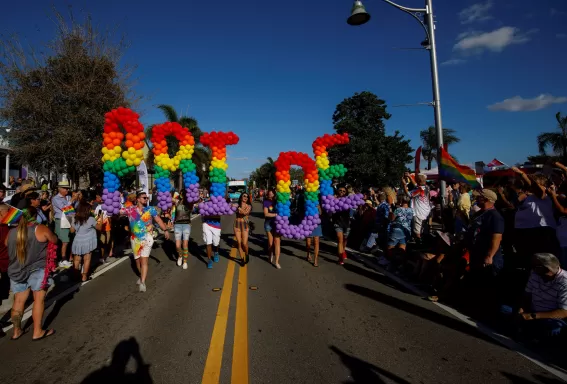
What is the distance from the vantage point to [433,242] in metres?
7.38

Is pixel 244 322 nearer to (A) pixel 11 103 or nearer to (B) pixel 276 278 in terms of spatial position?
(B) pixel 276 278

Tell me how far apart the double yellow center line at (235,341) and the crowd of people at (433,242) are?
1.91 metres

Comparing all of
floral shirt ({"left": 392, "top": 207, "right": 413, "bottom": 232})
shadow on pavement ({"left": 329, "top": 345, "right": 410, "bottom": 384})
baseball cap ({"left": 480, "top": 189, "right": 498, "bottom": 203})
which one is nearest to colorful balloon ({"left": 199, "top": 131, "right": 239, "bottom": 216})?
floral shirt ({"left": 392, "top": 207, "right": 413, "bottom": 232})

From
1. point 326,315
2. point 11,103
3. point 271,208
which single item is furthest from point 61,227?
point 11,103

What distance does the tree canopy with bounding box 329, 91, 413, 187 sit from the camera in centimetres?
2502

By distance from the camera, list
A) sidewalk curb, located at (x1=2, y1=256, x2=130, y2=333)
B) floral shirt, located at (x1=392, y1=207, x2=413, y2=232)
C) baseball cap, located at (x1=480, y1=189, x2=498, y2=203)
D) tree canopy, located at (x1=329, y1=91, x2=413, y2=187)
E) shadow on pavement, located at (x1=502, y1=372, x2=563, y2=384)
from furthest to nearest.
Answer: tree canopy, located at (x1=329, y1=91, x2=413, y2=187) → floral shirt, located at (x1=392, y1=207, x2=413, y2=232) → baseball cap, located at (x1=480, y1=189, x2=498, y2=203) → sidewalk curb, located at (x1=2, y1=256, x2=130, y2=333) → shadow on pavement, located at (x1=502, y1=372, x2=563, y2=384)

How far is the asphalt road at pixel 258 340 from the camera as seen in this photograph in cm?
326

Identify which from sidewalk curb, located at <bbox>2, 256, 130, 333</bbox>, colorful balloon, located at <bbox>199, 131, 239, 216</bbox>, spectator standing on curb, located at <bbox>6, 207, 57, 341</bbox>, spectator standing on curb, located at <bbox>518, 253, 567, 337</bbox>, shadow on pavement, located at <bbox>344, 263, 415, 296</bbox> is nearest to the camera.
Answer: spectator standing on curb, located at <bbox>518, 253, 567, 337</bbox>

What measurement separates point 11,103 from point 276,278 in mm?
13253

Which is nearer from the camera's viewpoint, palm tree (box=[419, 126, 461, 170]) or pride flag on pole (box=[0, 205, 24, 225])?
pride flag on pole (box=[0, 205, 24, 225])

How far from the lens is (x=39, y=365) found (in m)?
3.52

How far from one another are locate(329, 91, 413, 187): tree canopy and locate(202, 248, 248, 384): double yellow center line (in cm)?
2029

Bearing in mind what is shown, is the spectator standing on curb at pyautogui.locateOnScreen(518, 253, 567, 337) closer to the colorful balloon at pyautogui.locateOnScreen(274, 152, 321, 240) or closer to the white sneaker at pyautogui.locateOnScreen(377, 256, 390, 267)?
the white sneaker at pyautogui.locateOnScreen(377, 256, 390, 267)

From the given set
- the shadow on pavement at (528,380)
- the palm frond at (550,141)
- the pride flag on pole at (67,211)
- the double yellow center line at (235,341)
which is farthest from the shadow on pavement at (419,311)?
the palm frond at (550,141)
